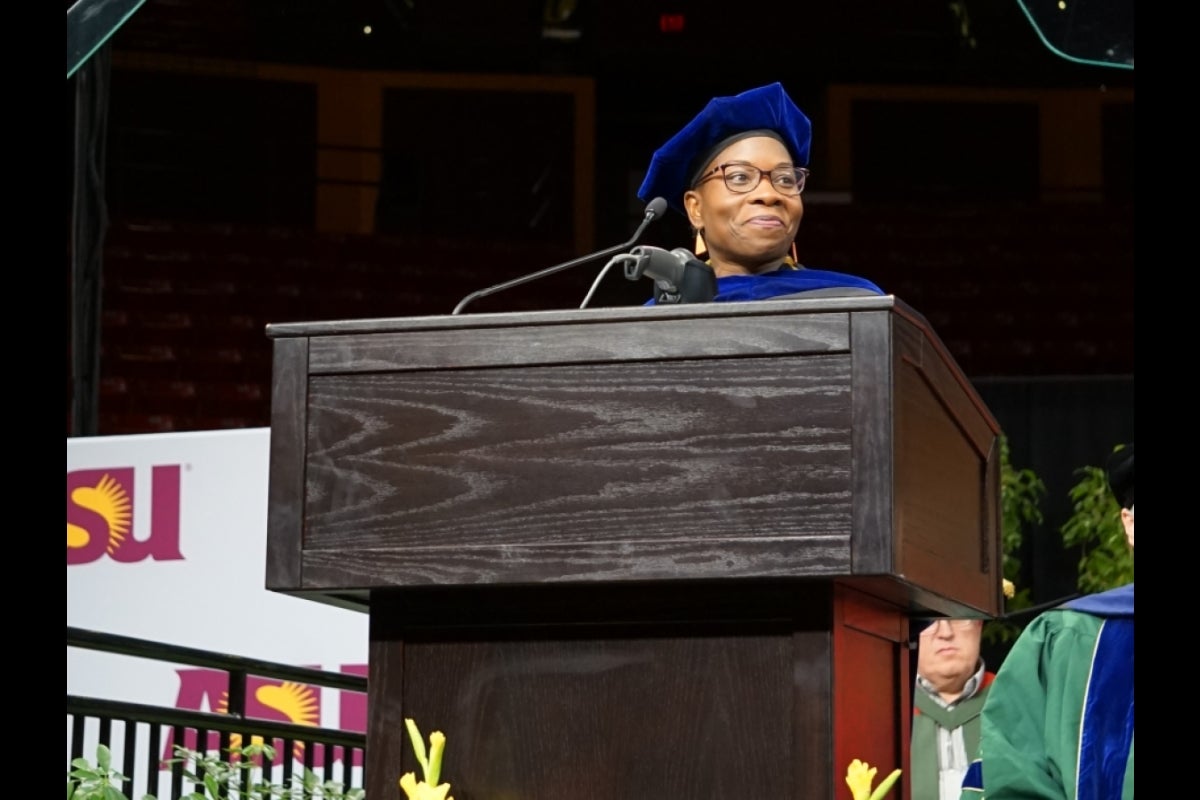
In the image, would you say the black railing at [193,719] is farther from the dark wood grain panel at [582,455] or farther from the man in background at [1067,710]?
the dark wood grain panel at [582,455]

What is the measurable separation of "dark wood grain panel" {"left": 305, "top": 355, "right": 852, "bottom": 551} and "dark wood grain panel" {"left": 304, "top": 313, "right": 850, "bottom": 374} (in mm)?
11

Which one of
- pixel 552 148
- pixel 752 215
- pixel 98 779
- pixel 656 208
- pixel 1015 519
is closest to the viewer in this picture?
pixel 656 208

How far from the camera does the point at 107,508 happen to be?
482 cm

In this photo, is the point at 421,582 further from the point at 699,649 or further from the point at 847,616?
the point at 847,616

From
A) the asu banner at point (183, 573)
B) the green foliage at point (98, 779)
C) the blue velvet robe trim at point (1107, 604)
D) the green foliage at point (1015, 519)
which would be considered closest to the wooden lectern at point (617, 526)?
the green foliage at point (98, 779)

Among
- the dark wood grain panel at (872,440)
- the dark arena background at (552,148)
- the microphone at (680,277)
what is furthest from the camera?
the dark arena background at (552,148)

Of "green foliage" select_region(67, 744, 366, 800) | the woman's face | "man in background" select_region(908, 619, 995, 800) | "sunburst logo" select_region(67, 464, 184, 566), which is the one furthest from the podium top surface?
"man in background" select_region(908, 619, 995, 800)

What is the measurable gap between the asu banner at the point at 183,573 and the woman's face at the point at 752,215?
2583 millimetres

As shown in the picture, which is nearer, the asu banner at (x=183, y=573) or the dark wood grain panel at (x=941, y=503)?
the dark wood grain panel at (x=941, y=503)

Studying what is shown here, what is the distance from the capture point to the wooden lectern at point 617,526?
1.45 meters

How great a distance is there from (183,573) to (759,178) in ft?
9.69

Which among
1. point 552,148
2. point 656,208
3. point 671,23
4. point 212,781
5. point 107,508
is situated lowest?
point 212,781

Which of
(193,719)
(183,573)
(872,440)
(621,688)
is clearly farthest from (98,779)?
(183,573)

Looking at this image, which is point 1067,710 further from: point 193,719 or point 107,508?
point 107,508
